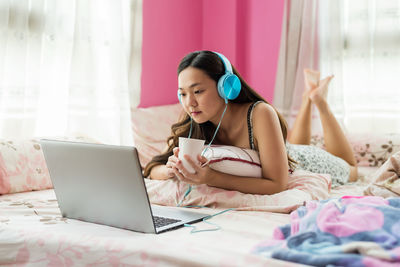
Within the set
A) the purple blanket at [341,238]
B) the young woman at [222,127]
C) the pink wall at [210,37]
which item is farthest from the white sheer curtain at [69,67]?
the purple blanket at [341,238]

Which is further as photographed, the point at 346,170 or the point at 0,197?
the point at 346,170

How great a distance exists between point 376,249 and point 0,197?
1.43 meters

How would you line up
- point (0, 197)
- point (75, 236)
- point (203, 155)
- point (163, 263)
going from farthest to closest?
point (0, 197) < point (203, 155) < point (75, 236) < point (163, 263)

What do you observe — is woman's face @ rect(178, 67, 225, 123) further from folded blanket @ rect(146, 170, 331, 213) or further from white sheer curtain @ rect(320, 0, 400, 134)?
white sheer curtain @ rect(320, 0, 400, 134)

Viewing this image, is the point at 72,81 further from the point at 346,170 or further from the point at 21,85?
the point at 346,170

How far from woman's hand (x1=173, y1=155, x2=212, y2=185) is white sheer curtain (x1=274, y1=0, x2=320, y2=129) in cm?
198

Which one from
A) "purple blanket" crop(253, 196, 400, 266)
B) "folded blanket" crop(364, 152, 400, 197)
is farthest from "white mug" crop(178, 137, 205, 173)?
"folded blanket" crop(364, 152, 400, 197)

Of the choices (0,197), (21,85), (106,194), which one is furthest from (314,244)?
(21,85)

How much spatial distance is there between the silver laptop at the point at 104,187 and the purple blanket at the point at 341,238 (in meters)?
0.33

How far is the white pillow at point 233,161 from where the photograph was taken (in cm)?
151

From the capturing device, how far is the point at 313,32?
3.26 metres

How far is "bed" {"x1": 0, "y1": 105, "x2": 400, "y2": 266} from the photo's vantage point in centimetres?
97

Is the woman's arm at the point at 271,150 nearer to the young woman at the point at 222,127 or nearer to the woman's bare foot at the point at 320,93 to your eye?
the young woman at the point at 222,127

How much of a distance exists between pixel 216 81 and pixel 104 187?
0.65m
